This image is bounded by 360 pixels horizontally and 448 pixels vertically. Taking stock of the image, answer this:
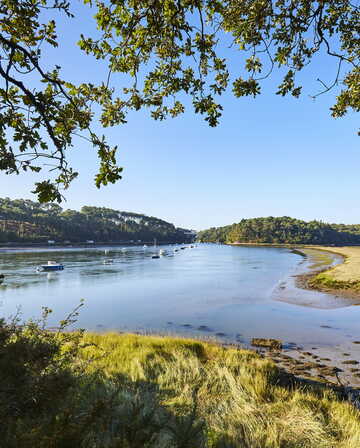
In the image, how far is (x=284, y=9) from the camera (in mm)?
6484

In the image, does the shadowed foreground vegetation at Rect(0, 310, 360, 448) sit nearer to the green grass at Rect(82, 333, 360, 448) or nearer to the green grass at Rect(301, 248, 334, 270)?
the green grass at Rect(82, 333, 360, 448)

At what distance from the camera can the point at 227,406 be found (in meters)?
6.38

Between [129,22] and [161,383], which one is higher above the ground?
[129,22]

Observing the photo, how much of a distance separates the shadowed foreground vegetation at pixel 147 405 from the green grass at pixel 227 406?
0.07 feet

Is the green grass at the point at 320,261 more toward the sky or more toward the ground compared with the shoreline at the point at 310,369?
more toward the ground

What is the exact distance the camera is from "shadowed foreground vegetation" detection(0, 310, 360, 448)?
10.5ft

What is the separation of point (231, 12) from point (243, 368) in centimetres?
1067

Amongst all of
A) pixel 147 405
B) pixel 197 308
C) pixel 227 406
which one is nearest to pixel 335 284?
pixel 197 308

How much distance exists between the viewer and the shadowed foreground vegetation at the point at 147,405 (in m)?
3.21

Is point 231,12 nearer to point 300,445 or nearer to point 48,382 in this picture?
point 48,382

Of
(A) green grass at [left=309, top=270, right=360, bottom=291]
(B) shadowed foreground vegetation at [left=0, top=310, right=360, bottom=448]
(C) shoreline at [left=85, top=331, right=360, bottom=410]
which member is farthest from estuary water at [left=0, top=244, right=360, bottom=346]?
(B) shadowed foreground vegetation at [left=0, top=310, right=360, bottom=448]

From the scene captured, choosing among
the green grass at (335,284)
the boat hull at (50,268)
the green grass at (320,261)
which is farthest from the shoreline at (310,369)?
the green grass at (320,261)

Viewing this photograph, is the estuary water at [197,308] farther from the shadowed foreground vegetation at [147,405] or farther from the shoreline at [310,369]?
the shadowed foreground vegetation at [147,405]

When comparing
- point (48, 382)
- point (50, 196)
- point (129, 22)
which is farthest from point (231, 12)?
point (48, 382)
